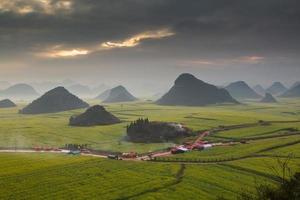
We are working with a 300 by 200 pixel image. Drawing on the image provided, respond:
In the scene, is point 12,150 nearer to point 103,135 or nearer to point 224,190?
point 103,135

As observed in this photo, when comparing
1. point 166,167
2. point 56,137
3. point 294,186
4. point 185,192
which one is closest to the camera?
point 294,186

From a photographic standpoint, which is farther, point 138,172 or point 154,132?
point 154,132

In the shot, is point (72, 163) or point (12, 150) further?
point (12, 150)

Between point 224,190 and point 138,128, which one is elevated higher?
point 138,128

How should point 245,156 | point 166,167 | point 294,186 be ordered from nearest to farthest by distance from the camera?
point 294,186 → point 166,167 → point 245,156

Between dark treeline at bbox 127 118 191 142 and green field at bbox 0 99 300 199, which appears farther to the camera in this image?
dark treeline at bbox 127 118 191 142

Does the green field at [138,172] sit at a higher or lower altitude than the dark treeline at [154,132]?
lower

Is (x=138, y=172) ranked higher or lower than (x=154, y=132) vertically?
lower

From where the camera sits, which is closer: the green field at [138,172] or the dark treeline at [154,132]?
the green field at [138,172]

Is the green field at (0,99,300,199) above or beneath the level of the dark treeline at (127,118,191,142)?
beneath

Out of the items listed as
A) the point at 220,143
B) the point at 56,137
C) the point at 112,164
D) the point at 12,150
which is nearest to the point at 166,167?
the point at 112,164

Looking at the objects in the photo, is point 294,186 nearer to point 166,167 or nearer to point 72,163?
point 166,167
